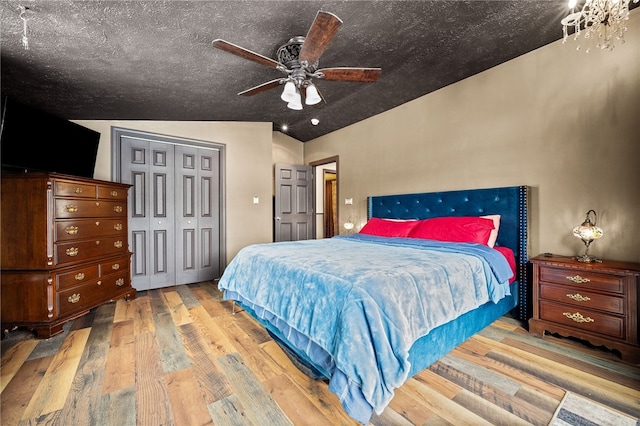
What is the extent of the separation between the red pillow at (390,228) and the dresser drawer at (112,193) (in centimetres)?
307

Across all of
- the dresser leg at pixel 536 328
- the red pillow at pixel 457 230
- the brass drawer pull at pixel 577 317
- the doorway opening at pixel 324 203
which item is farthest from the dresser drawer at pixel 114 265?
the brass drawer pull at pixel 577 317

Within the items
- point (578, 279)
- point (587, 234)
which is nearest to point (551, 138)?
point (587, 234)

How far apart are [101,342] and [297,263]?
1.79 m

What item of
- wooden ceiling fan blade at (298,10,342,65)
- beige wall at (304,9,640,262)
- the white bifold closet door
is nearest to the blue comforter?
beige wall at (304,9,640,262)

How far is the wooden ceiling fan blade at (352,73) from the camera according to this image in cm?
218

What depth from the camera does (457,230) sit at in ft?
9.40

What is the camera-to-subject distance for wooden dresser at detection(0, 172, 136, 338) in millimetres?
2336

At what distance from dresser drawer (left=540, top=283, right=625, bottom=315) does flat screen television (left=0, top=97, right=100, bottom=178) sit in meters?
4.71

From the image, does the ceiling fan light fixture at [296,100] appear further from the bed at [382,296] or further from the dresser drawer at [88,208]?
the dresser drawer at [88,208]

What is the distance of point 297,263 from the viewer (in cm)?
199

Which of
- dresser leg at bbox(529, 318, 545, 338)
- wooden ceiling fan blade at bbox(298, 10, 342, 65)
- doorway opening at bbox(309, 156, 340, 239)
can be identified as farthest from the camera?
doorway opening at bbox(309, 156, 340, 239)

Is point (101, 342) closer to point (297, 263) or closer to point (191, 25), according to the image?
point (297, 263)

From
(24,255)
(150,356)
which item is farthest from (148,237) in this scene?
(150,356)

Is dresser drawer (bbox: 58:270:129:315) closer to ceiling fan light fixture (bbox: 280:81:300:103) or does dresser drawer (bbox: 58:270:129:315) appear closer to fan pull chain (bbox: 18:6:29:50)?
fan pull chain (bbox: 18:6:29:50)
